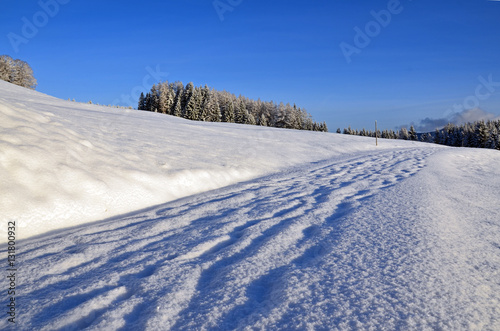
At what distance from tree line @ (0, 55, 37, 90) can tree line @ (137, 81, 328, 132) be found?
20.2m

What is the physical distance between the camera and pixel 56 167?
13.5 feet

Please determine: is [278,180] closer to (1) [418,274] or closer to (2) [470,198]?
(2) [470,198]

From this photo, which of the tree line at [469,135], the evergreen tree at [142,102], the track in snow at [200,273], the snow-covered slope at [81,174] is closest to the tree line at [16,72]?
the evergreen tree at [142,102]

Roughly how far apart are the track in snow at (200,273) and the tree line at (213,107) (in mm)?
49038

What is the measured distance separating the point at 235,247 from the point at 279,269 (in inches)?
23.6

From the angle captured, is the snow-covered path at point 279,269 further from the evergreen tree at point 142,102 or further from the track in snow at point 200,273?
the evergreen tree at point 142,102

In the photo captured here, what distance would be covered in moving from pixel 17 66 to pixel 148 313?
6039cm

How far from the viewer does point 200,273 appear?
2104 millimetres

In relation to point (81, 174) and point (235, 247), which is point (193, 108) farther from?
point (235, 247)

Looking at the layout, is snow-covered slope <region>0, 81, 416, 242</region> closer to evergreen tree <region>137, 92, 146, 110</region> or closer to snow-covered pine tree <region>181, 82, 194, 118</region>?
snow-covered pine tree <region>181, 82, 194, 118</region>

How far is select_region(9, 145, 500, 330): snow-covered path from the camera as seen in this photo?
5.05 ft

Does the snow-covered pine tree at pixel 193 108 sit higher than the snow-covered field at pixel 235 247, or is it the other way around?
the snow-covered pine tree at pixel 193 108

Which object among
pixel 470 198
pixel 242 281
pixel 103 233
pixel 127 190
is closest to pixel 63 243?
pixel 103 233

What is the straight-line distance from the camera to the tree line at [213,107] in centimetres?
5206
